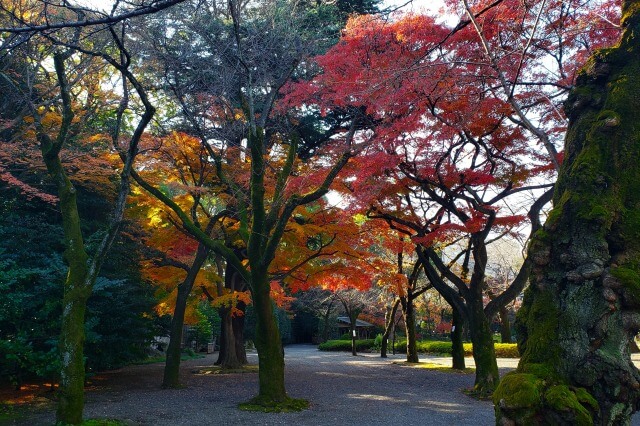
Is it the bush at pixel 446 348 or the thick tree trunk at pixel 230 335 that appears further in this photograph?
the bush at pixel 446 348

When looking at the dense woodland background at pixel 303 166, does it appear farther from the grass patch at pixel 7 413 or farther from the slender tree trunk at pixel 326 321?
the slender tree trunk at pixel 326 321

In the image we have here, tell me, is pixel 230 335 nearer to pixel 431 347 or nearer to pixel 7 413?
pixel 7 413

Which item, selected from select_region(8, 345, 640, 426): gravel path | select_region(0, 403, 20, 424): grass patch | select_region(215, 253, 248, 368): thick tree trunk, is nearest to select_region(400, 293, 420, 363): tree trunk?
select_region(8, 345, 640, 426): gravel path

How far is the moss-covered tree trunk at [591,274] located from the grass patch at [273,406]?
18.7 feet

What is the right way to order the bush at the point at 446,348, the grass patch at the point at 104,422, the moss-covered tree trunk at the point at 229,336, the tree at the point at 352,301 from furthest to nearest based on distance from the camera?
the tree at the point at 352,301 → the bush at the point at 446,348 → the moss-covered tree trunk at the point at 229,336 → the grass patch at the point at 104,422

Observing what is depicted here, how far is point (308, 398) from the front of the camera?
10148 mm

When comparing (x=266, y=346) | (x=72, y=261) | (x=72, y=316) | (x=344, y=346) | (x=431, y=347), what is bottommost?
(x=344, y=346)

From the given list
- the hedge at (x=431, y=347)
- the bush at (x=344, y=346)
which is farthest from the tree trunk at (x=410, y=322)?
the bush at (x=344, y=346)

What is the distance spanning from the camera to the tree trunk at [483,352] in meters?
10.4

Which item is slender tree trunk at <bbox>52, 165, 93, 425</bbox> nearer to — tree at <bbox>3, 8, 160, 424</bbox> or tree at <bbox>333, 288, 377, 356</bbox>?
tree at <bbox>3, 8, 160, 424</bbox>

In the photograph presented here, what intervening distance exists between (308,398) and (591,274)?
7868 mm

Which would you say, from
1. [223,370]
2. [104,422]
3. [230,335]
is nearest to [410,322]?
[230,335]

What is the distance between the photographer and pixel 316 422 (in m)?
7.66

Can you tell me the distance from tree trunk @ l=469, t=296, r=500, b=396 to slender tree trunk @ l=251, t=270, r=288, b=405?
443 centimetres
